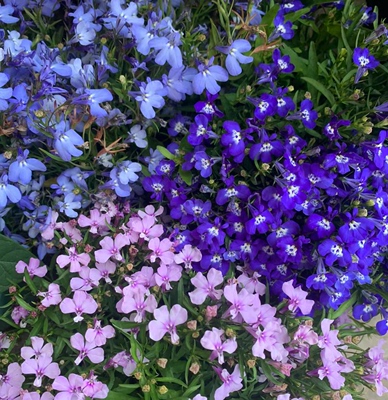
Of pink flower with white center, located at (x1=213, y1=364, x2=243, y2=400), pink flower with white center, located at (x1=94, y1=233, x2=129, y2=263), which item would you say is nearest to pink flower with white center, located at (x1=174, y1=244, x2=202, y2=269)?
pink flower with white center, located at (x1=94, y1=233, x2=129, y2=263)

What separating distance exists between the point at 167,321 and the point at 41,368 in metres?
0.23

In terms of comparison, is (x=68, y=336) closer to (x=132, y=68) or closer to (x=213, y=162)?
(x=213, y=162)

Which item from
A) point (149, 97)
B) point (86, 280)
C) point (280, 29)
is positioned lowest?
point (86, 280)

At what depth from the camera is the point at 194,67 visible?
1.04 metres

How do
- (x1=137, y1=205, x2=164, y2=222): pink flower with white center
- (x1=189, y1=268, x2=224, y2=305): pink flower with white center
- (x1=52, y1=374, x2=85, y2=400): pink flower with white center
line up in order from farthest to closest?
(x1=137, y1=205, x2=164, y2=222): pink flower with white center → (x1=189, y1=268, x2=224, y2=305): pink flower with white center → (x1=52, y1=374, x2=85, y2=400): pink flower with white center

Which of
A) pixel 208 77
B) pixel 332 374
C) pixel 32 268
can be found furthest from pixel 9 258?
pixel 332 374

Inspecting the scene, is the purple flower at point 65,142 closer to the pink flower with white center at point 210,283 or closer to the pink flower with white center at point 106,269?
the pink flower with white center at point 106,269

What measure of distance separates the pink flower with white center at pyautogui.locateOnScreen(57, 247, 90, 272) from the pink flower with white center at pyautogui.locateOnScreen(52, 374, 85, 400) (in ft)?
0.66

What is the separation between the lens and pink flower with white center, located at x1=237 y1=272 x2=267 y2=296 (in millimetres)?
1017

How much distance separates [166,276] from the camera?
3.14ft

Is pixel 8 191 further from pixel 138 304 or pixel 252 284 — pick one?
pixel 252 284

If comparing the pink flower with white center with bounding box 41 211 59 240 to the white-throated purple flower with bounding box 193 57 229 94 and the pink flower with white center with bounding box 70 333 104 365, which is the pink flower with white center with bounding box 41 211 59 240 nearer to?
the pink flower with white center with bounding box 70 333 104 365

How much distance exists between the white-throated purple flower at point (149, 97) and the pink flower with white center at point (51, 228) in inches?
11.2

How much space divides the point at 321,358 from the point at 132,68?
2.22ft
